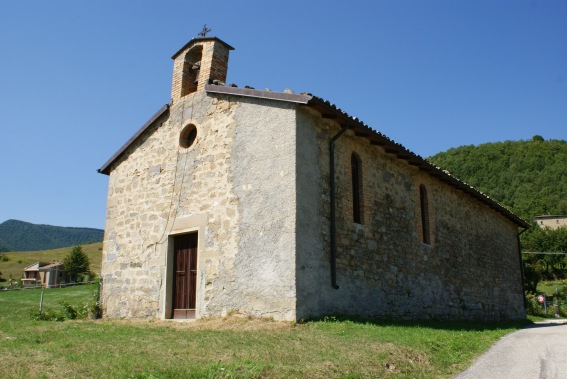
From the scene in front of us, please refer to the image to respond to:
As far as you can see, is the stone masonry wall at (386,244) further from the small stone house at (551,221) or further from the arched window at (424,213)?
the small stone house at (551,221)

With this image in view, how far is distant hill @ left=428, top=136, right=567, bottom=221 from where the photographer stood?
66375 millimetres

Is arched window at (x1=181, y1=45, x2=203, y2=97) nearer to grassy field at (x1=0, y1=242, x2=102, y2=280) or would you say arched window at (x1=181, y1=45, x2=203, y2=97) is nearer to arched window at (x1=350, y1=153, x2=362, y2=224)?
arched window at (x1=350, y1=153, x2=362, y2=224)

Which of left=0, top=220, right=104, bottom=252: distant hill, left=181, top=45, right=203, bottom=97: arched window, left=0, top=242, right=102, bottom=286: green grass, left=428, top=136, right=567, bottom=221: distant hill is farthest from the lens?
left=0, top=220, right=104, bottom=252: distant hill

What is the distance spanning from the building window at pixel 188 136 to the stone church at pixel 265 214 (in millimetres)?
38

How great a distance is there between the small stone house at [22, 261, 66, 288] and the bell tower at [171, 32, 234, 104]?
121ft

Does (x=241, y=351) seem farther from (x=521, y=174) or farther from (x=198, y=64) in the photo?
(x=521, y=174)

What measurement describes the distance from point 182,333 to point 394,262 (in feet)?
19.7

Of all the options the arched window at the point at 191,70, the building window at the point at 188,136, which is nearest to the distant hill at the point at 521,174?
the arched window at the point at 191,70

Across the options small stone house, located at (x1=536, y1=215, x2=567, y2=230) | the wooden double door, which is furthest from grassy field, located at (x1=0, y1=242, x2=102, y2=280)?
small stone house, located at (x1=536, y1=215, x2=567, y2=230)

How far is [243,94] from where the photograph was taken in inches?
424

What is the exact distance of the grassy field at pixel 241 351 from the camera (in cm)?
530

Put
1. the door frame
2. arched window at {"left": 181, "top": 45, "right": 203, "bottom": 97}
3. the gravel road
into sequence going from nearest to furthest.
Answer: the gravel road
the door frame
arched window at {"left": 181, "top": 45, "right": 203, "bottom": 97}

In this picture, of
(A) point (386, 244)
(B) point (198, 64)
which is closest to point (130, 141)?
(B) point (198, 64)

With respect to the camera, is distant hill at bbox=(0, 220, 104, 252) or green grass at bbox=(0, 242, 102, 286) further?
distant hill at bbox=(0, 220, 104, 252)
